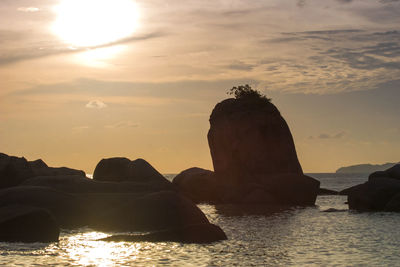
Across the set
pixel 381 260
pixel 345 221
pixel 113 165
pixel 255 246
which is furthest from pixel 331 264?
pixel 113 165

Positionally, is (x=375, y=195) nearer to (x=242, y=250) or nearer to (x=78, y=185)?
(x=78, y=185)

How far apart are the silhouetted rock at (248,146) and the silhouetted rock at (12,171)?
86.8 feet

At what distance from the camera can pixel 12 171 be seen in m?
40.3

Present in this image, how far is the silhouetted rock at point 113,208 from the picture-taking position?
2738cm

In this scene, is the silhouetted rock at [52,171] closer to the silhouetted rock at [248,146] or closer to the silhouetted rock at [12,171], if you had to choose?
the silhouetted rock at [12,171]

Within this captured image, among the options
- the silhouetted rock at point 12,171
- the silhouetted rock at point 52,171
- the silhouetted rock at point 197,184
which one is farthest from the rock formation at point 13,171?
the silhouetted rock at point 197,184

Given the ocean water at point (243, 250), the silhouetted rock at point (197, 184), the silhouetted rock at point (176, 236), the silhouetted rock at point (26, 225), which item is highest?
the silhouetted rock at point (197, 184)

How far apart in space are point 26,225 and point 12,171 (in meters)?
16.3

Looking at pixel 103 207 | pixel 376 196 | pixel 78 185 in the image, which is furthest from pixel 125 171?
pixel 376 196

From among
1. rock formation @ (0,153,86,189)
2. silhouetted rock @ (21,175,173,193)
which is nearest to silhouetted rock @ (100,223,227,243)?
silhouetted rock @ (21,175,173,193)

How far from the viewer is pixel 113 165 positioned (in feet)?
163

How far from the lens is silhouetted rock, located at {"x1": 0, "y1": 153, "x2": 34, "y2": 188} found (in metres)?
39.8

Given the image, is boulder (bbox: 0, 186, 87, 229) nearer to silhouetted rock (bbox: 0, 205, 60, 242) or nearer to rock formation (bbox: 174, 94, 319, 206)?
silhouetted rock (bbox: 0, 205, 60, 242)

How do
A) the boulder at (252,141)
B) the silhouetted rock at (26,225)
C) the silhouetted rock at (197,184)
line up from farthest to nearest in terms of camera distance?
the silhouetted rock at (197,184)
the boulder at (252,141)
the silhouetted rock at (26,225)
